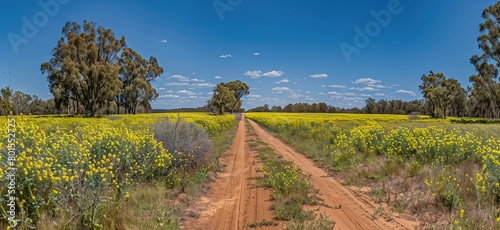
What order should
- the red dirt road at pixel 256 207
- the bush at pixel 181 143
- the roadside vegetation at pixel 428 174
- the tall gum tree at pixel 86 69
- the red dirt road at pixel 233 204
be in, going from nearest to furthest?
the roadside vegetation at pixel 428 174 → the red dirt road at pixel 256 207 → the red dirt road at pixel 233 204 → the bush at pixel 181 143 → the tall gum tree at pixel 86 69

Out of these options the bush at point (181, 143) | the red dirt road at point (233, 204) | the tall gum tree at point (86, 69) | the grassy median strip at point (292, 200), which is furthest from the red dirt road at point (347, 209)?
the tall gum tree at point (86, 69)

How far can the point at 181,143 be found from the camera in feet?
32.1

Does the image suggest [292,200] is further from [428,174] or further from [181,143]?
[181,143]

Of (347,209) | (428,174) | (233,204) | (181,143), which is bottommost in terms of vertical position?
(233,204)

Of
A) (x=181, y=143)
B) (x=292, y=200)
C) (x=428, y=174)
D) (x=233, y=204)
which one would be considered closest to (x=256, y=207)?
(x=233, y=204)

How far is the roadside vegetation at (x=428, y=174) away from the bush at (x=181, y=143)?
4.95 meters

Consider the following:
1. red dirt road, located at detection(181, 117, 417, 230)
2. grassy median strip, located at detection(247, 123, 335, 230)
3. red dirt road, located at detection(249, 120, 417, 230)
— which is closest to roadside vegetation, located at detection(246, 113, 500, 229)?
red dirt road, located at detection(249, 120, 417, 230)

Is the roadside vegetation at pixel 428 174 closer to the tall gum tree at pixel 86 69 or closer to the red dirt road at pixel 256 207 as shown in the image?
the red dirt road at pixel 256 207

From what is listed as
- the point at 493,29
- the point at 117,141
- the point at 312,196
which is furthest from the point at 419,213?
the point at 493,29

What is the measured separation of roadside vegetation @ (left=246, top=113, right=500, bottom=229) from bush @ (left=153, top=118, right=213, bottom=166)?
16.2 feet

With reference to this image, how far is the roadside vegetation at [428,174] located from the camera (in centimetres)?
592

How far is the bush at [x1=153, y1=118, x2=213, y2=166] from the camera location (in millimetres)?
9484

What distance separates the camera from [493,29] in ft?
140

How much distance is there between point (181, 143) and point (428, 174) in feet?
23.6
